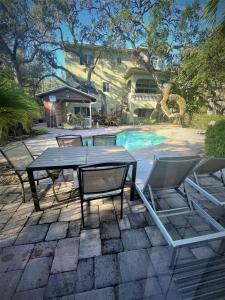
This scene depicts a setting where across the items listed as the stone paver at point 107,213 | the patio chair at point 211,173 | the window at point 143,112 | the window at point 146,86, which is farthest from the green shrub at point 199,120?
the stone paver at point 107,213

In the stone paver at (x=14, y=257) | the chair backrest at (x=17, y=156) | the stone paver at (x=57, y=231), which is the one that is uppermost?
the chair backrest at (x=17, y=156)

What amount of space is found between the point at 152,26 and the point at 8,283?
16.8 metres

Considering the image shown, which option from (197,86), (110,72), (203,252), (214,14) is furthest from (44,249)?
(110,72)

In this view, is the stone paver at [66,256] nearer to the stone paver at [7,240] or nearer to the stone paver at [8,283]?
the stone paver at [8,283]

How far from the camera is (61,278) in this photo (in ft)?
5.34

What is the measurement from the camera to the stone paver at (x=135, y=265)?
1650 mm

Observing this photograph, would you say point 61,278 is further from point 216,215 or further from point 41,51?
point 41,51

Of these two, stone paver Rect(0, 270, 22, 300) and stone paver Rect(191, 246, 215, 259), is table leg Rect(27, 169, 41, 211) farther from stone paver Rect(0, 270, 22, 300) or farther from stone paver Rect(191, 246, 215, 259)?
stone paver Rect(191, 246, 215, 259)

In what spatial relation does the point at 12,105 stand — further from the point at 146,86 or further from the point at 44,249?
the point at 146,86

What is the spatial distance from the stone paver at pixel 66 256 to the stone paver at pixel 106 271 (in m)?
0.26

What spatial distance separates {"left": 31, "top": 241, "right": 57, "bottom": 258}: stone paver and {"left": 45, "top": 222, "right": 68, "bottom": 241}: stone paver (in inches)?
3.1

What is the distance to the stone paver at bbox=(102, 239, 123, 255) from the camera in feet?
6.30

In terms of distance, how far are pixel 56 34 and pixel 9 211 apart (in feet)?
62.6

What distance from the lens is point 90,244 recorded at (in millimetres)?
2014
